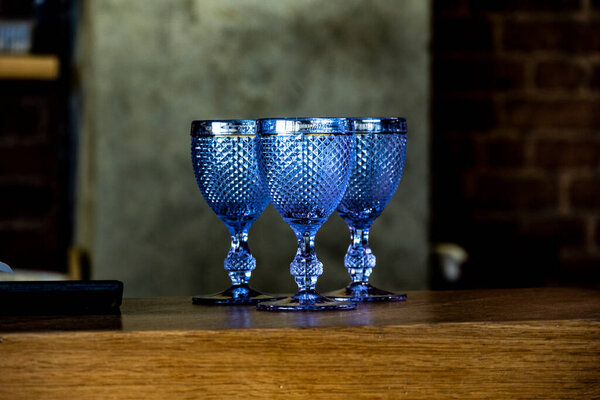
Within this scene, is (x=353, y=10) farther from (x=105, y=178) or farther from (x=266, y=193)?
(x=266, y=193)

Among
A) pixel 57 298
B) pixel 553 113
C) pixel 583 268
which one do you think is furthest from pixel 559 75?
pixel 57 298

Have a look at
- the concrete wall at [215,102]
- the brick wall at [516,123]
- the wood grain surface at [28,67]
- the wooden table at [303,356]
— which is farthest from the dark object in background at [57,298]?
the brick wall at [516,123]

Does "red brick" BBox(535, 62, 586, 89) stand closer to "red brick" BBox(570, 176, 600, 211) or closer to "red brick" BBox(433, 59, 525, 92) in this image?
"red brick" BBox(433, 59, 525, 92)

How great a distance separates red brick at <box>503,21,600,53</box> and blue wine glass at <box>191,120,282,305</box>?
5.19 ft

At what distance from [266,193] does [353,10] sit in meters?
0.97

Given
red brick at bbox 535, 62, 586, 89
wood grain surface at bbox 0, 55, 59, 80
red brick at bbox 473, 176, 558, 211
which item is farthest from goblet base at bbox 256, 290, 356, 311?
red brick at bbox 535, 62, 586, 89

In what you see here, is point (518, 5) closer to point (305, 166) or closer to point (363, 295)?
point (363, 295)

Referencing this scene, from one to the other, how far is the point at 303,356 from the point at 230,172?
269 mm

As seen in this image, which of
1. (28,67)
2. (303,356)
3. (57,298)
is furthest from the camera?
(28,67)

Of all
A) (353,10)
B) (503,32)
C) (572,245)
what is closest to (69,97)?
(353,10)

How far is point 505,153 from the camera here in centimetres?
251

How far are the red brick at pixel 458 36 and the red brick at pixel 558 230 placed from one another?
0.46 m

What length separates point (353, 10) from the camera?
197cm

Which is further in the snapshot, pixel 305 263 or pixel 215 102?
pixel 215 102
